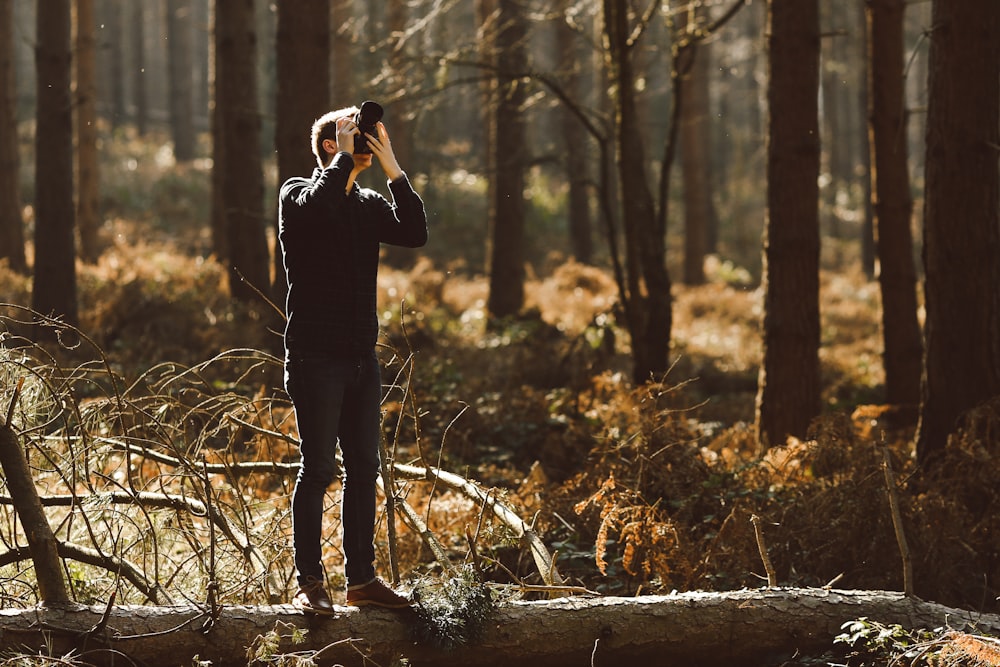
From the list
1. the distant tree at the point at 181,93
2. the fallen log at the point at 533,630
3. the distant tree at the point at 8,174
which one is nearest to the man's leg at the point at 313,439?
the fallen log at the point at 533,630

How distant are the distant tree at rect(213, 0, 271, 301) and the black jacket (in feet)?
29.8

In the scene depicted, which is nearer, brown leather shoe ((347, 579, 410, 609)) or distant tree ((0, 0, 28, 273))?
brown leather shoe ((347, 579, 410, 609))

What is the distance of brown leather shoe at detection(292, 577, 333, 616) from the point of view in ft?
14.2

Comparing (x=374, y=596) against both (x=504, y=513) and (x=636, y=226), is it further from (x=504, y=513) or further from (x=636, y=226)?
(x=636, y=226)

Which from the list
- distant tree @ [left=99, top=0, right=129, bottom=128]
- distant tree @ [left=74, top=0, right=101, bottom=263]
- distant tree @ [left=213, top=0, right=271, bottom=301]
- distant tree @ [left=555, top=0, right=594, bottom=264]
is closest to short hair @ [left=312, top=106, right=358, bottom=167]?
distant tree @ [left=213, top=0, right=271, bottom=301]

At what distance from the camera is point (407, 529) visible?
265 inches

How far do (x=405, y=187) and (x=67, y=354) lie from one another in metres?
8.31

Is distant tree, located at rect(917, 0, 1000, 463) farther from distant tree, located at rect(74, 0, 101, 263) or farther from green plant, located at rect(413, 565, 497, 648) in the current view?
distant tree, located at rect(74, 0, 101, 263)

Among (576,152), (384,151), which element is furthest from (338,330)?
(576,152)

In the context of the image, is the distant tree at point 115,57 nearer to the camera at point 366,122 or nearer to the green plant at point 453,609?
the camera at point 366,122

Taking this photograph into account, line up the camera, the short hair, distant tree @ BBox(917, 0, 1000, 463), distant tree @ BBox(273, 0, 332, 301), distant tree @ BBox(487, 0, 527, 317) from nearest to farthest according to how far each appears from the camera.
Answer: the camera → the short hair → distant tree @ BBox(917, 0, 1000, 463) → distant tree @ BBox(273, 0, 332, 301) → distant tree @ BBox(487, 0, 527, 317)

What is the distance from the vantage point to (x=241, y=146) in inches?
542

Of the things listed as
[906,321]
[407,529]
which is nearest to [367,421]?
[407,529]

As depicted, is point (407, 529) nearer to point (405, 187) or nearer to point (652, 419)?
point (652, 419)
